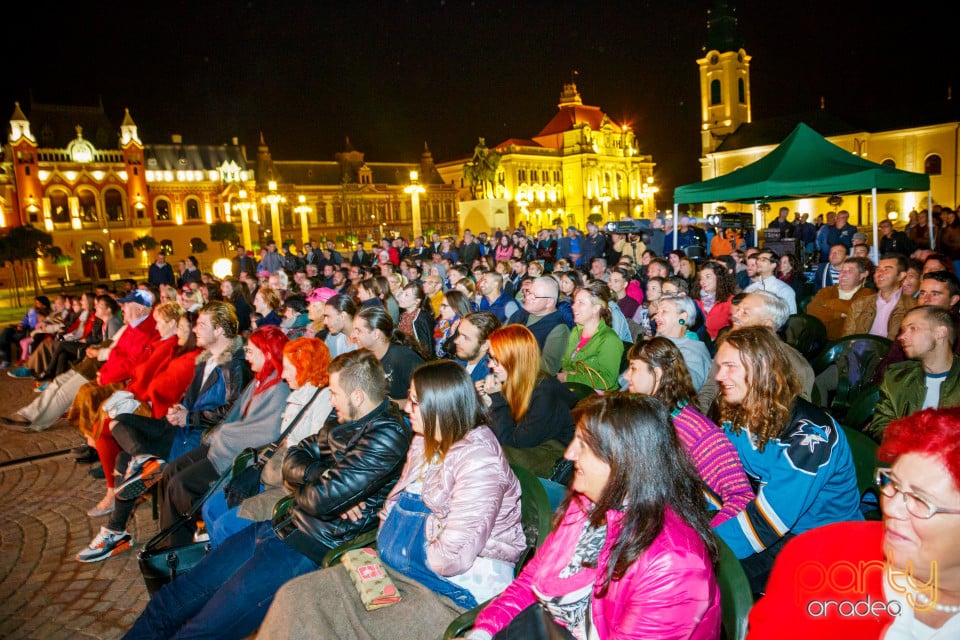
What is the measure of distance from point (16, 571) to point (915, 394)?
6379mm

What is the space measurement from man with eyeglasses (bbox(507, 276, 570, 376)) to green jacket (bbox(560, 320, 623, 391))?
16.1 inches

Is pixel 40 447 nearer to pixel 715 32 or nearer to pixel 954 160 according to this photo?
pixel 954 160

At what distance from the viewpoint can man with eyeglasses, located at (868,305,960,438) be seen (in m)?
3.41

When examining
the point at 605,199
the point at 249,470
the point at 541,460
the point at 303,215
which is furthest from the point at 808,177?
the point at 605,199

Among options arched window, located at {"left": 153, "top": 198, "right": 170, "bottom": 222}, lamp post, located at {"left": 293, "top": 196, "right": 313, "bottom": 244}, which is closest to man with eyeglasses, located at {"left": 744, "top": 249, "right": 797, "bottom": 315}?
lamp post, located at {"left": 293, "top": 196, "right": 313, "bottom": 244}

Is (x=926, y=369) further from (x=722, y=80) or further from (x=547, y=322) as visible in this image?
(x=722, y=80)

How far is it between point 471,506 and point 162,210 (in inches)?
2511

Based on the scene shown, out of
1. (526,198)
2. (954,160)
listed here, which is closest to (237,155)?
(526,198)

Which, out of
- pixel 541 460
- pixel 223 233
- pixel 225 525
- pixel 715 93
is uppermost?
pixel 715 93

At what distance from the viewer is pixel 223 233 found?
5534 centimetres

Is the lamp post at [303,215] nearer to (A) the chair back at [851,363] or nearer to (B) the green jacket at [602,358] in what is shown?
(B) the green jacket at [602,358]

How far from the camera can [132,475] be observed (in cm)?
466

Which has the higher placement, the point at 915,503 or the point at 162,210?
the point at 162,210

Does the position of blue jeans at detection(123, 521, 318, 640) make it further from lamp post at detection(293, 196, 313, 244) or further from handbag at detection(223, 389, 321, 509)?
lamp post at detection(293, 196, 313, 244)
